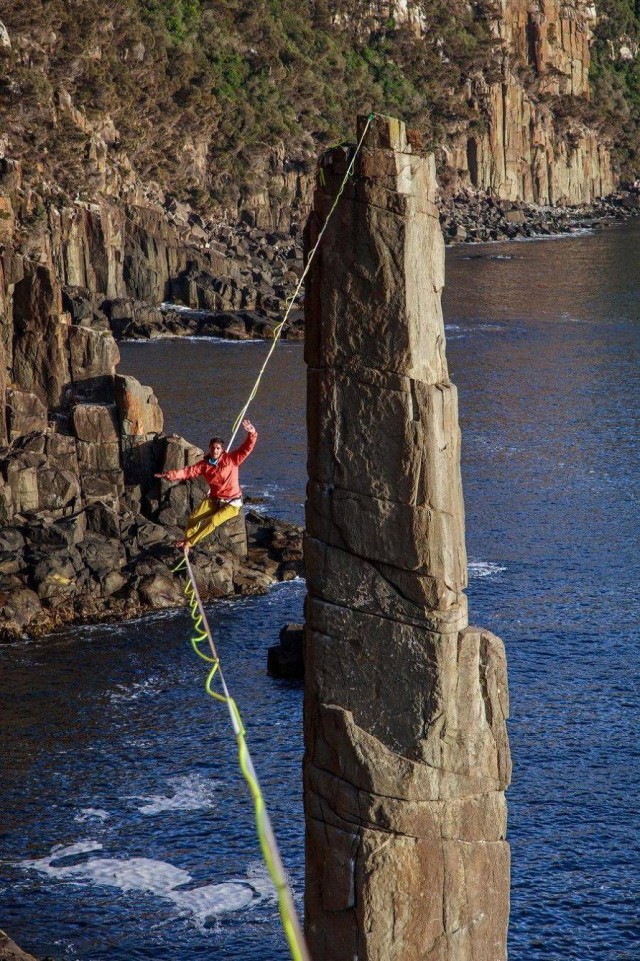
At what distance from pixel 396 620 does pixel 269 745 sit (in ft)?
62.1

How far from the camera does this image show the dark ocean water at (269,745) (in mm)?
24609

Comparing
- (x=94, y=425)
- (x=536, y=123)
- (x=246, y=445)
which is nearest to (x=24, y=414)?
(x=94, y=425)

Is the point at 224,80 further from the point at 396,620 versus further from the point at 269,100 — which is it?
the point at 396,620

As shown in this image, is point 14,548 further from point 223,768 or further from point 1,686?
point 223,768

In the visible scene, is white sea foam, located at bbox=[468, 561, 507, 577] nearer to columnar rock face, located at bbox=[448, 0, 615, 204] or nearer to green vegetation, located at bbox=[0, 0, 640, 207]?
green vegetation, located at bbox=[0, 0, 640, 207]

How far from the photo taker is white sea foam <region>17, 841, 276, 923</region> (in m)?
25.0

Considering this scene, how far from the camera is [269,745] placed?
1220 inches

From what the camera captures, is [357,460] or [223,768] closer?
[357,460]

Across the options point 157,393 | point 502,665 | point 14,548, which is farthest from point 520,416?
point 502,665

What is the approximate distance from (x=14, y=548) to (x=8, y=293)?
723 inches

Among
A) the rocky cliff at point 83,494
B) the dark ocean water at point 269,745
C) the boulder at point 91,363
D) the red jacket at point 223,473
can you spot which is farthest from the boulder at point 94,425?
the red jacket at point 223,473

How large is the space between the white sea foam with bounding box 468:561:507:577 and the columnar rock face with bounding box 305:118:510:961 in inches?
1104

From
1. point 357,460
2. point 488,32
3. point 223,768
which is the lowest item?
point 223,768

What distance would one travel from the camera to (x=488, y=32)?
159 meters
